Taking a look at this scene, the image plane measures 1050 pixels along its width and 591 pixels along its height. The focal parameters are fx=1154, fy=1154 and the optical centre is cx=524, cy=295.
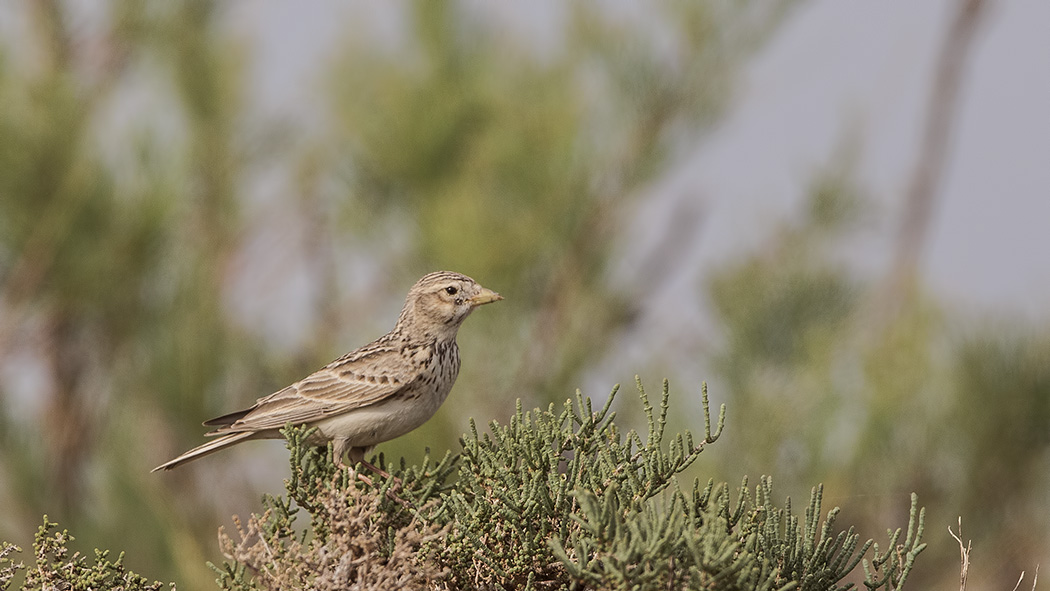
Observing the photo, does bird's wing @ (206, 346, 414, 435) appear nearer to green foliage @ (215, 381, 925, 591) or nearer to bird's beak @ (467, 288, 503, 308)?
bird's beak @ (467, 288, 503, 308)

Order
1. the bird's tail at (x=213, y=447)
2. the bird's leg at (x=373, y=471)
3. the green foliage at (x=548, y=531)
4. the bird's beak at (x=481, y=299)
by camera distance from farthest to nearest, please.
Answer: the bird's beak at (x=481, y=299) → the bird's tail at (x=213, y=447) → the bird's leg at (x=373, y=471) → the green foliage at (x=548, y=531)

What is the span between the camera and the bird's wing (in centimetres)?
389

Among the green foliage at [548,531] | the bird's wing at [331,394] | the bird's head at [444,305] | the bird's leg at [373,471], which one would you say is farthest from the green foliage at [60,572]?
the bird's head at [444,305]

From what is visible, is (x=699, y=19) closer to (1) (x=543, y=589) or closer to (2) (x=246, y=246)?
(2) (x=246, y=246)

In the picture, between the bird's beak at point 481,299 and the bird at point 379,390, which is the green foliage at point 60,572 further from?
the bird's beak at point 481,299

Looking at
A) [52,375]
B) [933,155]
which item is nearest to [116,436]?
[52,375]

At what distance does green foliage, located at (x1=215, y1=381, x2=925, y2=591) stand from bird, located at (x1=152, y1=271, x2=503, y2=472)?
35.2 inches

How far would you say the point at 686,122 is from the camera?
7551 mm

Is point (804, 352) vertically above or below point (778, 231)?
below

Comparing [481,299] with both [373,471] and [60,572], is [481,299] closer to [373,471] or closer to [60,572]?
[373,471]

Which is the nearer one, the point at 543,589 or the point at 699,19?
the point at 543,589

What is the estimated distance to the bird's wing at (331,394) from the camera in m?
3.89

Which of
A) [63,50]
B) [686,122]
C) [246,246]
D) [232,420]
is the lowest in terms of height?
[232,420]

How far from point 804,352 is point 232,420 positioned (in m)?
4.14
